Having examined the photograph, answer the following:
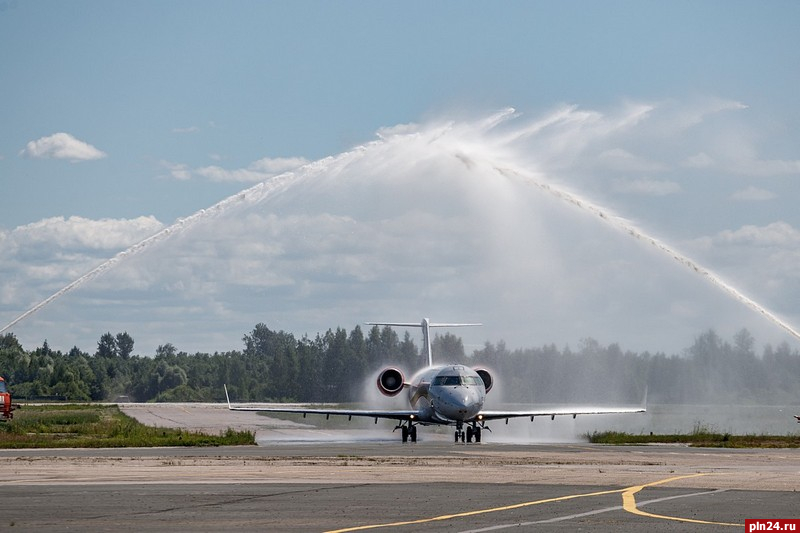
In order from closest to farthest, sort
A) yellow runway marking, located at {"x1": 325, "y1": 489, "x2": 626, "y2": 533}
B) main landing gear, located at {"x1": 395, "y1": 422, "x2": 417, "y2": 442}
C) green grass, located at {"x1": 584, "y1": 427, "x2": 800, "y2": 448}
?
1. yellow runway marking, located at {"x1": 325, "y1": 489, "x2": 626, "y2": 533}
2. green grass, located at {"x1": 584, "y1": 427, "x2": 800, "y2": 448}
3. main landing gear, located at {"x1": 395, "y1": 422, "x2": 417, "y2": 442}

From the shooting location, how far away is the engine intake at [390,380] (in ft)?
192

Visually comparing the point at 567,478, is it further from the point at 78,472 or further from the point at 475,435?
the point at 475,435

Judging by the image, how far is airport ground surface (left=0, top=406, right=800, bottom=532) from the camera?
58.9ft

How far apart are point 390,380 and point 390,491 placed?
35414 millimetres

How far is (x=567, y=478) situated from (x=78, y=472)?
39.0 ft

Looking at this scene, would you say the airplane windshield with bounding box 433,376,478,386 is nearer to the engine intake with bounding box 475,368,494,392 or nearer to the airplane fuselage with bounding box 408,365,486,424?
the airplane fuselage with bounding box 408,365,486,424

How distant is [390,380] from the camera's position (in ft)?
192

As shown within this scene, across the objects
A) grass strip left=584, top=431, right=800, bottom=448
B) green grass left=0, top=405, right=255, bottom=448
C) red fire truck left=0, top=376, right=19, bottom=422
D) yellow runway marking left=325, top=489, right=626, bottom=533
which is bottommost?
yellow runway marking left=325, top=489, right=626, bottom=533

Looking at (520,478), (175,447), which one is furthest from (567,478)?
(175,447)

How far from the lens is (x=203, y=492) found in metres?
22.8

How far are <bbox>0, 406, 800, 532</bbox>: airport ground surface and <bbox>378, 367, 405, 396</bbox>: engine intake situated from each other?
20694 mm

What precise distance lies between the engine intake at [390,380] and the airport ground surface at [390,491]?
20.7 m

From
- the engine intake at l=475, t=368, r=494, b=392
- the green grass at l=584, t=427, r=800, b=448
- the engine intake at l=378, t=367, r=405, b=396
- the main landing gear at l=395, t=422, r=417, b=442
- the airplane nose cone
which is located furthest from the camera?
the engine intake at l=378, t=367, r=405, b=396

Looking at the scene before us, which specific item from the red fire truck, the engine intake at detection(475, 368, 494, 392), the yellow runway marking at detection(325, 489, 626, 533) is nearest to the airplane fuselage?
the engine intake at detection(475, 368, 494, 392)
